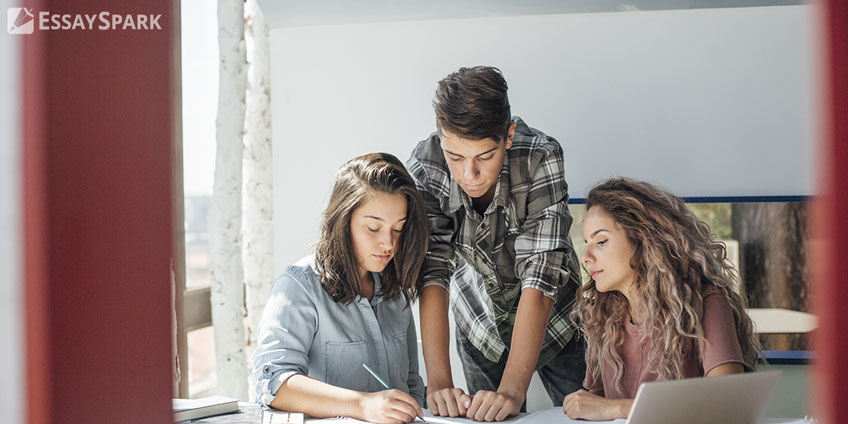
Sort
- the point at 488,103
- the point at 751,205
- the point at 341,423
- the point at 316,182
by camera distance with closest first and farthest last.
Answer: the point at 341,423
the point at 488,103
the point at 751,205
the point at 316,182

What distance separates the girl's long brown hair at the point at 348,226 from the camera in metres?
2.08

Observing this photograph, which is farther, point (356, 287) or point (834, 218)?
point (356, 287)

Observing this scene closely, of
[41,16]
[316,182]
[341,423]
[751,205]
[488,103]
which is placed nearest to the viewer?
[41,16]

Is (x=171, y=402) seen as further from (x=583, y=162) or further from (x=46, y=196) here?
(x=583, y=162)

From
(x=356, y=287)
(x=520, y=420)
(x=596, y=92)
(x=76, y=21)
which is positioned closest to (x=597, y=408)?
(x=520, y=420)

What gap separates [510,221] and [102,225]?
1592 millimetres

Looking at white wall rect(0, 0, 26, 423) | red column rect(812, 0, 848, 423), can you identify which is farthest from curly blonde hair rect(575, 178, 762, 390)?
white wall rect(0, 0, 26, 423)

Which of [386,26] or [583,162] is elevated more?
[386,26]

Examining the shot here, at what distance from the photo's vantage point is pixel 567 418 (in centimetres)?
181

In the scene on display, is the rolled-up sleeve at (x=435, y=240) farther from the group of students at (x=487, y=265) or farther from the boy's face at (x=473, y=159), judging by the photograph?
the boy's face at (x=473, y=159)

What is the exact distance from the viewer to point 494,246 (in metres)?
2.34

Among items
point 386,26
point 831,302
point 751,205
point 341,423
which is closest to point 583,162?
point 751,205

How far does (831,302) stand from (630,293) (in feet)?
4.36

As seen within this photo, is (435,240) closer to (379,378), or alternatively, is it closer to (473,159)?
(473,159)
